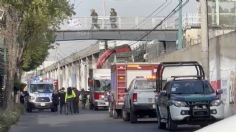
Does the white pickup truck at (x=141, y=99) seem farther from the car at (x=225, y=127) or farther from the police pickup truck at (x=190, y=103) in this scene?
the car at (x=225, y=127)

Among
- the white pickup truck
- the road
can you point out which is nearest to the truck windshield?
the road

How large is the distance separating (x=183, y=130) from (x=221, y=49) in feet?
20.7

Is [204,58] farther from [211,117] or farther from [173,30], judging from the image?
[173,30]

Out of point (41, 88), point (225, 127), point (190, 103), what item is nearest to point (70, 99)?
point (41, 88)

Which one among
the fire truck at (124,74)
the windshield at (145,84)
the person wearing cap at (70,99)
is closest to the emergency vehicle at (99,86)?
the person wearing cap at (70,99)

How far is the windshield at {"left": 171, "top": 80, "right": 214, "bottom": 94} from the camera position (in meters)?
22.7

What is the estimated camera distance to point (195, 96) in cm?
2219

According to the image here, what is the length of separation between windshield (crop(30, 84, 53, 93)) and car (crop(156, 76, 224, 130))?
2892 cm

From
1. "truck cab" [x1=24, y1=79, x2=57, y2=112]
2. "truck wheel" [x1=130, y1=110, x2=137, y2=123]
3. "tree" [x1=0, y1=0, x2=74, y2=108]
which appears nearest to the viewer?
"tree" [x1=0, y1=0, x2=74, y2=108]

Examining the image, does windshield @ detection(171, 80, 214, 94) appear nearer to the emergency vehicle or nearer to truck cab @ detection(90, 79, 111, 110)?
truck cab @ detection(90, 79, 111, 110)

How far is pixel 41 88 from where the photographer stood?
2039 inches

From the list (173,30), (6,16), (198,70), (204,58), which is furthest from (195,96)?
(173,30)

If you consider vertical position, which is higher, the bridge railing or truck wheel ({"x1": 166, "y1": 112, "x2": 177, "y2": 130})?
the bridge railing

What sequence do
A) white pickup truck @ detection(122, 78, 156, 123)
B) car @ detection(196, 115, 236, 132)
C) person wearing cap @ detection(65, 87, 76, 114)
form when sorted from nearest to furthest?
car @ detection(196, 115, 236, 132)
white pickup truck @ detection(122, 78, 156, 123)
person wearing cap @ detection(65, 87, 76, 114)
